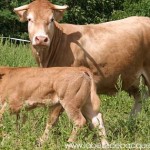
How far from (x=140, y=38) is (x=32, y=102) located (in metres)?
2.52

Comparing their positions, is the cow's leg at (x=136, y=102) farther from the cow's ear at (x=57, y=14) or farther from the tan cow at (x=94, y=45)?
the cow's ear at (x=57, y=14)

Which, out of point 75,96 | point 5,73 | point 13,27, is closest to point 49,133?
point 75,96

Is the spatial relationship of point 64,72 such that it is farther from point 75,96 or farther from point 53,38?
point 53,38

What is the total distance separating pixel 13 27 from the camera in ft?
121

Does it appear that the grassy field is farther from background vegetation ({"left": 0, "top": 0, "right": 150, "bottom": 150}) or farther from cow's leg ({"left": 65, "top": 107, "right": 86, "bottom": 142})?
cow's leg ({"left": 65, "top": 107, "right": 86, "bottom": 142})

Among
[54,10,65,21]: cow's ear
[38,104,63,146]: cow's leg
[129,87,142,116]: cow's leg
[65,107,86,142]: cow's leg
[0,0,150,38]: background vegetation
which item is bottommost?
[0,0,150,38]: background vegetation

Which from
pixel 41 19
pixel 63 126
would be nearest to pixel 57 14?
pixel 41 19

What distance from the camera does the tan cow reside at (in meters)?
9.23

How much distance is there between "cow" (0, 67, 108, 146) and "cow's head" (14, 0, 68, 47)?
449mm

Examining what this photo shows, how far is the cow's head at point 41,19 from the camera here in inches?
351

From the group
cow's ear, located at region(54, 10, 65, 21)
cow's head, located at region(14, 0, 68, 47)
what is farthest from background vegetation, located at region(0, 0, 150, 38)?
cow's head, located at region(14, 0, 68, 47)

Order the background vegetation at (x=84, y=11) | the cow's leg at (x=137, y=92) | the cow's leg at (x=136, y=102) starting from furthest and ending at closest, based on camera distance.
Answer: the background vegetation at (x=84, y=11) → the cow's leg at (x=136, y=102) → the cow's leg at (x=137, y=92)

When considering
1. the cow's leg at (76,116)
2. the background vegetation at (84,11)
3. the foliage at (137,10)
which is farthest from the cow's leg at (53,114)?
the background vegetation at (84,11)

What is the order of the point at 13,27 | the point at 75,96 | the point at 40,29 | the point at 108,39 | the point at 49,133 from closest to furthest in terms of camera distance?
the point at 49,133, the point at 75,96, the point at 40,29, the point at 108,39, the point at 13,27
